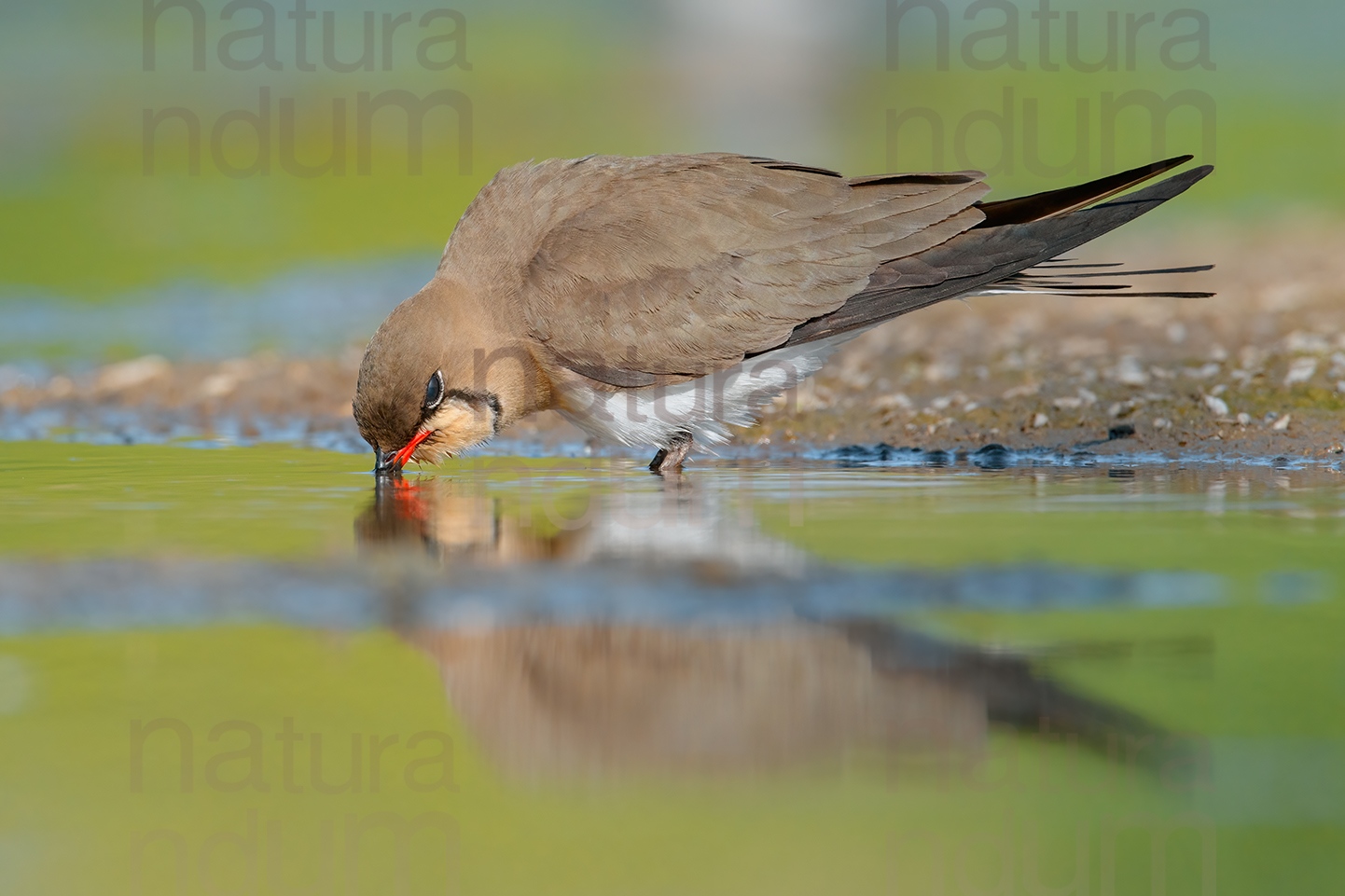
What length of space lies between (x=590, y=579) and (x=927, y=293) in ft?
8.45

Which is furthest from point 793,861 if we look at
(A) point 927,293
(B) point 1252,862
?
(A) point 927,293

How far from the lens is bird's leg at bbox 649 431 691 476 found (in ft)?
21.2

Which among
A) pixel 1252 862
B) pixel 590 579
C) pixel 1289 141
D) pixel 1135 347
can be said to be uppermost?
pixel 1289 141

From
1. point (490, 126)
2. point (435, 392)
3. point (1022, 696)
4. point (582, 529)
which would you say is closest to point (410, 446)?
point (435, 392)

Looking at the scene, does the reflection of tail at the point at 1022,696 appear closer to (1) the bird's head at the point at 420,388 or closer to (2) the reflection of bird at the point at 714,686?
(2) the reflection of bird at the point at 714,686

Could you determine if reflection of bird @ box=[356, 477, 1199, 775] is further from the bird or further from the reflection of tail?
the bird

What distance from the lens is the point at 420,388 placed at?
5957 mm

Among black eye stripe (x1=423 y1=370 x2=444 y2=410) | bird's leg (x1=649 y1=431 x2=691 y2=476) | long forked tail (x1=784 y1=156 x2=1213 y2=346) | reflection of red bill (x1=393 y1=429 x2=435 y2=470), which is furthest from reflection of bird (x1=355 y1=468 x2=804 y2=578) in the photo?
long forked tail (x1=784 y1=156 x2=1213 y2=346)

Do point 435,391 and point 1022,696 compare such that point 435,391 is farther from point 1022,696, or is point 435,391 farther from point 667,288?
point 1022,696

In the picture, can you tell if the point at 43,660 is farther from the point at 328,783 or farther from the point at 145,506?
the point at 145,506

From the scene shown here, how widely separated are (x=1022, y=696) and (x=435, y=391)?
352 cm

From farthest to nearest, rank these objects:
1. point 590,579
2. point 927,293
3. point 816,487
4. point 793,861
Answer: point 927,293 → point 816,487 → point 590,579 → point 793,861

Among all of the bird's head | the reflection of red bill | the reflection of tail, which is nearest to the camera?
the reflection of tail

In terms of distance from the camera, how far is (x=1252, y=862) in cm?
240
